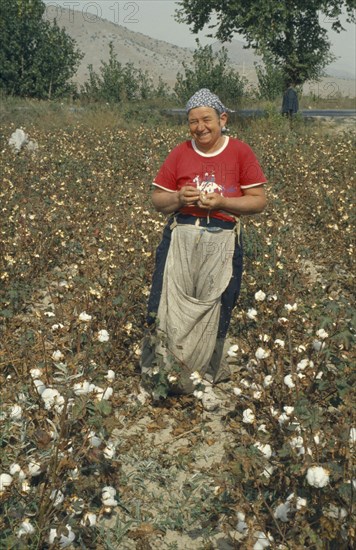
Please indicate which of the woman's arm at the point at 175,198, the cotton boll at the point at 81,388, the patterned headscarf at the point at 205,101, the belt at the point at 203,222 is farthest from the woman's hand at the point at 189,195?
the cotton boll at the point at 81,388

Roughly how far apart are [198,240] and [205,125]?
2.30 feet

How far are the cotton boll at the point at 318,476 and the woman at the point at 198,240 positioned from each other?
60.9 inches

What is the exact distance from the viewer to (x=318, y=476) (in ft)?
8.26

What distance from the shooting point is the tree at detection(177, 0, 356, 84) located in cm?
2195

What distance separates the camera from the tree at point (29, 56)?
31.2m

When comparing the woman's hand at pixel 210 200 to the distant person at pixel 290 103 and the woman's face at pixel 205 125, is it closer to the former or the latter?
the woman's face at pixel 205 125

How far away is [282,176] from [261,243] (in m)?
4.83

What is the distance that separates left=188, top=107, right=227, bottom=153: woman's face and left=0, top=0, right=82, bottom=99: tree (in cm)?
2780

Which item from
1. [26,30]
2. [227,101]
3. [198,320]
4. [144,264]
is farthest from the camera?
[26,30]

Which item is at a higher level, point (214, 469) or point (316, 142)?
point (316, 142)

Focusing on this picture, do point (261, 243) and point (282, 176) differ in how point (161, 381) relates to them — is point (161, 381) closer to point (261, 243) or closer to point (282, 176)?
point (261, 243)

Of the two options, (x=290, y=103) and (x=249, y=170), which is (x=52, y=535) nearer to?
(x=249, y=170)

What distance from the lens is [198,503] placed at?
358cm

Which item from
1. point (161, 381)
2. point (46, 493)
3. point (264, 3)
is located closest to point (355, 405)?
point (46, 493)
